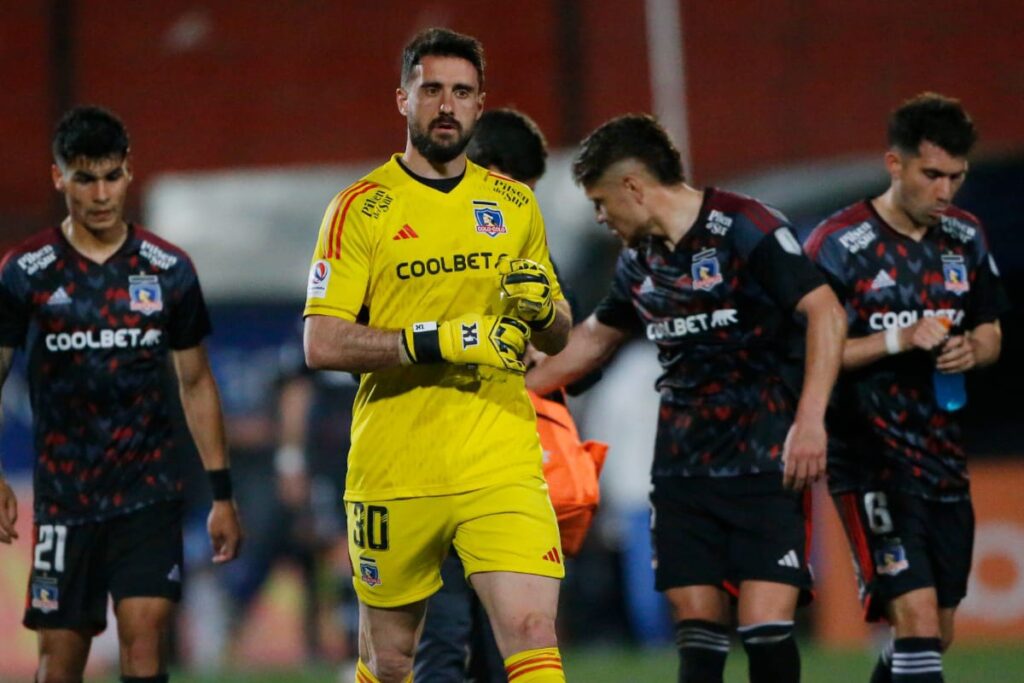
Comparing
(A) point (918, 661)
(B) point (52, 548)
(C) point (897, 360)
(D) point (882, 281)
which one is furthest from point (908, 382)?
(B) point (52, 548)

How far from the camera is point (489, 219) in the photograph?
5250 mm

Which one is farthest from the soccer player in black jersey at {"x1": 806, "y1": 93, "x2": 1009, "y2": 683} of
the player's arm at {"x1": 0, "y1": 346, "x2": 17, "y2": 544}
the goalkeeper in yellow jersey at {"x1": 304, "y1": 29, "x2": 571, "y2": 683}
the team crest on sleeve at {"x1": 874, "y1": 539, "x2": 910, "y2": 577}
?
the player's arm at {"x1": 0, "y1": 346, "x2": 17, "y2": 544}

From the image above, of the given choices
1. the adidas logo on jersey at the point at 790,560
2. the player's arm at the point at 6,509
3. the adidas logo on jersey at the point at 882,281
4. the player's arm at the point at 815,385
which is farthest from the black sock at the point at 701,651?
the player's arm at the point at 6,509

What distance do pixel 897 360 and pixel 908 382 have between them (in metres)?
0.09

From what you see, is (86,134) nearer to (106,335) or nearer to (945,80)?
(106,335)

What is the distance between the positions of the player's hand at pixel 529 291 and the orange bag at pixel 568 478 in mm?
1079

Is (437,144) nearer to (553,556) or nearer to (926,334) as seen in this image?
(553,556)

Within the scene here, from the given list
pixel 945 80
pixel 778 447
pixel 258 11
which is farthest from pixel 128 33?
pixel 778 447

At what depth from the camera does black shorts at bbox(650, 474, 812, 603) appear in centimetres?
592

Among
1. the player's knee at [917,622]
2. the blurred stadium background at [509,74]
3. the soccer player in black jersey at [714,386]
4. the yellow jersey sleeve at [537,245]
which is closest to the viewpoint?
the yellow jersey sleeve at [537,245]

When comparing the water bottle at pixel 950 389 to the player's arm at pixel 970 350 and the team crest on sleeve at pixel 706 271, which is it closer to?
the player's arm at pixel 970 350

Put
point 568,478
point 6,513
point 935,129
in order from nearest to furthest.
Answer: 1. point 568,478
2. point 6,513
3. point 935,129

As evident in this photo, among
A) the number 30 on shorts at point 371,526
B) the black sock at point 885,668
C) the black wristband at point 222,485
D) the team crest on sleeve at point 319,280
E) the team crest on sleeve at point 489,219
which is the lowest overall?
the black sock at point 885,668

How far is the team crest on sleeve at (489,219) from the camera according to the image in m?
5.23
